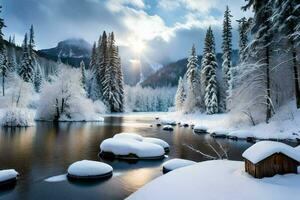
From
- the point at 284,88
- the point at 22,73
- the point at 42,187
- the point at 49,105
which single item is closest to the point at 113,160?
the point at 42,187

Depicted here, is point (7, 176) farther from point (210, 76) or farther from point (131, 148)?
point (210, 76)

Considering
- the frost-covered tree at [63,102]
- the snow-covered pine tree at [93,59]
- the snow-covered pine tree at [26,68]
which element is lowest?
the frost-covered tree at [63,102]

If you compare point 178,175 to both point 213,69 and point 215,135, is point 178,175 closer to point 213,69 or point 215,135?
point 215,135

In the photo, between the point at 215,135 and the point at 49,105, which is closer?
the point at 215,135

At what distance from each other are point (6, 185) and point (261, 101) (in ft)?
83.6

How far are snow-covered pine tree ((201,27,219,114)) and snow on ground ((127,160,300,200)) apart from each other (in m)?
42.5

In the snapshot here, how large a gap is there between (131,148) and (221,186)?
13127 millimetres

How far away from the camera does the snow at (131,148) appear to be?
20766 millimetres

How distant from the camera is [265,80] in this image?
30578 mm

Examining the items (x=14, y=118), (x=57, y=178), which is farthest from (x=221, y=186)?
(x=14, y=118)

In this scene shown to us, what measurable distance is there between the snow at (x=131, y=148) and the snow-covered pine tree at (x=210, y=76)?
106ft

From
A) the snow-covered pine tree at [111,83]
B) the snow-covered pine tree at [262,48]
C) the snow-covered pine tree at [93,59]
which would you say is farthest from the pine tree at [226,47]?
the snow-covered pine tree at [93,59]

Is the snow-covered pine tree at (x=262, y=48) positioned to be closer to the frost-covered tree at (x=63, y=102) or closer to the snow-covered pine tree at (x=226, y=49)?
the snow-covered pine tree at (x=226, y=49)

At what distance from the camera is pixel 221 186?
830 centimetres
